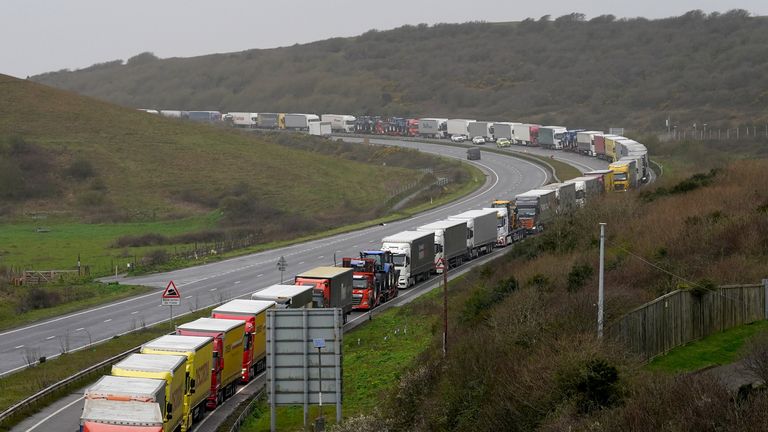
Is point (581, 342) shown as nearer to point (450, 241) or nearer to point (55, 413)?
point (55, 413)

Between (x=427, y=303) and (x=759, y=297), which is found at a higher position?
(x=759, y=297)

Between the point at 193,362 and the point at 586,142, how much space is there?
11936 centimetres

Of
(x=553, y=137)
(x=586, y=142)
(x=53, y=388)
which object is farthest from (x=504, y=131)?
(x=53, y=388)

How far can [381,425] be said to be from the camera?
1276 inches

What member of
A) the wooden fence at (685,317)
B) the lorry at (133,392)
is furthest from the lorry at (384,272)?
the lorry at (133,392)

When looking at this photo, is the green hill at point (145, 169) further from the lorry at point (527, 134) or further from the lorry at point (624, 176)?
the lorry at point (624, 176)

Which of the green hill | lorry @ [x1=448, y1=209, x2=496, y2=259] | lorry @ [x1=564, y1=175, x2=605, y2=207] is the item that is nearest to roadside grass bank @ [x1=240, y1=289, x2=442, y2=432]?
lorry @ [x1=448, y1=209, x2=496, y2=259]

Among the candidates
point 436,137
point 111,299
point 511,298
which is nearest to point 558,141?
point 436,137

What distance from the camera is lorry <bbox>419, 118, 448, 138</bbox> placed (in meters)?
189

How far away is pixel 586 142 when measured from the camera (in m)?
148

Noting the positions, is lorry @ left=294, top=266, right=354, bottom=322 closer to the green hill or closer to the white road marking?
the white road marking

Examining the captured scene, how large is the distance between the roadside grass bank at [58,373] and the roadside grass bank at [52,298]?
1008cm

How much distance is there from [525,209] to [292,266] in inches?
767

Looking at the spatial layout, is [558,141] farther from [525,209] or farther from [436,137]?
[525,209]
